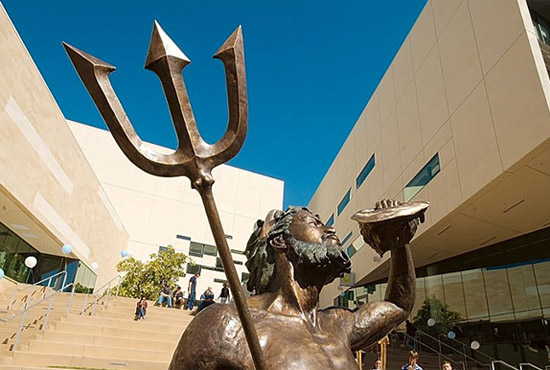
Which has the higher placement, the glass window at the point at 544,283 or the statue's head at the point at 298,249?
the glass window at the point at 544,283

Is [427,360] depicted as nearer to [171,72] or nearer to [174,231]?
[171,72]

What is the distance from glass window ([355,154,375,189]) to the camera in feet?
78.5

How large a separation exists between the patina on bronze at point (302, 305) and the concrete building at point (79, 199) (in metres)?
16.0

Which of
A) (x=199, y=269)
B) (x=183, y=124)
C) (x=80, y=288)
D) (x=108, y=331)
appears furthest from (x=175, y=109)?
(x=199, y=269)

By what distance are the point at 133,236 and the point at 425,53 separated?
26.3 m

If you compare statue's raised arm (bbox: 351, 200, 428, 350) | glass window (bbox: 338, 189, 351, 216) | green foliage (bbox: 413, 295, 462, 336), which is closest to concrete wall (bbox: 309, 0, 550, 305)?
green foliage (bbox: 413, 295, 462, 336)

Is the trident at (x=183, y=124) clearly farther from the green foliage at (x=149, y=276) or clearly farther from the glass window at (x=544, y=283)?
the green foliage at (x=149, y=276)

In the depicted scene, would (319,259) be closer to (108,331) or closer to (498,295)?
Answer: (108,331)

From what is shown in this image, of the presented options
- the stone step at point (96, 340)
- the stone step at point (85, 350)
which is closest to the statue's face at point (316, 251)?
the stone step at point (85, 350)

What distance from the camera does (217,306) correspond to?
1.65 m

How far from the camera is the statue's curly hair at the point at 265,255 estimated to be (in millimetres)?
2012

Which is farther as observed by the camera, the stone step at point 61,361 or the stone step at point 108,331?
the stone step at point 108,331

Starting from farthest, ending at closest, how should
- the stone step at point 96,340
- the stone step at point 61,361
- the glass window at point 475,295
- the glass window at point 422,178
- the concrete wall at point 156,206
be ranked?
the concrete wall at point 156,206 → the glass window at point 475,295 → the glass window at point 422,178 → the stone step at point 96,340 → the stone step at point 61,361

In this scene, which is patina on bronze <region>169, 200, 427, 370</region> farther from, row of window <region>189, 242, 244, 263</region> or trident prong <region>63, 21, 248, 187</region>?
row of window <region>189, 242, 244, 263</region>
